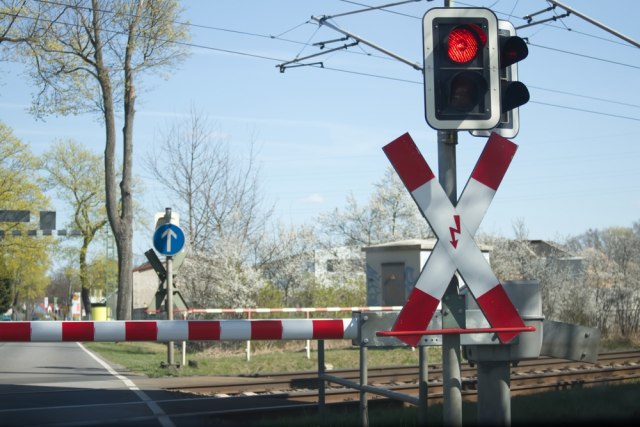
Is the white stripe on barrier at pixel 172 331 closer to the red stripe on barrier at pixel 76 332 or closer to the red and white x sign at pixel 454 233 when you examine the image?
the red stripe on barrier at pixel 76 332

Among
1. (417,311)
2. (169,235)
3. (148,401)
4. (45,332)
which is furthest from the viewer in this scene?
(169,235)

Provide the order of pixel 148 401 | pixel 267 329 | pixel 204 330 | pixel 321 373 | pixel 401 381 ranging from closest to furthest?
pixel 204 330 → pixel 267 329 → pixel 321 373 → pixel 148 401 → pixel 401 381

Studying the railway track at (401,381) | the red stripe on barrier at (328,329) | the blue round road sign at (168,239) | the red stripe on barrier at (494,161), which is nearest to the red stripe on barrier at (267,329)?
the red stripe on barrier at (328,329)

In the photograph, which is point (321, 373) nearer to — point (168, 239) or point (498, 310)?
point (498, 310)

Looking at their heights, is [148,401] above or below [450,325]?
below

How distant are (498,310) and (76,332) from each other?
3.01 m

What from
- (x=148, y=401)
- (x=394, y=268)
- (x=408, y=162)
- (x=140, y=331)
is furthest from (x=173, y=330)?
(x=394, y=268)

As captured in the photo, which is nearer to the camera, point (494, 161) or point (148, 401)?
point (494, 161)

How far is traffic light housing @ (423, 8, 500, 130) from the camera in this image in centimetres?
466

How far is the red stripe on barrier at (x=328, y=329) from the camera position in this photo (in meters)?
6.17

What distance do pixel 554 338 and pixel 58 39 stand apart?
25.7 meters

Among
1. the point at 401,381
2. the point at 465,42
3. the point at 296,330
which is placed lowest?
the point at 401,381

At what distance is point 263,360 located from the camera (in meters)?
19.8

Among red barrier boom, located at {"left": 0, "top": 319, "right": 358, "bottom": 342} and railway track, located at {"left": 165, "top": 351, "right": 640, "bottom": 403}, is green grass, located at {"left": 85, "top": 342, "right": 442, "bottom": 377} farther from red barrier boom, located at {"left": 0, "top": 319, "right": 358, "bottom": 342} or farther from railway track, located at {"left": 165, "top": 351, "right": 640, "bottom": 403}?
red barrier boom, located at {"left": 0, "top": 319, "right": 358, "bottom": 342}
